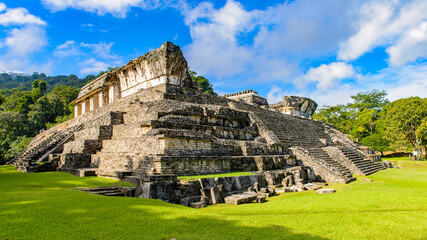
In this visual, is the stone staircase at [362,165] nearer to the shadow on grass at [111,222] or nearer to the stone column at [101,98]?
the shadow on grass at [111,222]

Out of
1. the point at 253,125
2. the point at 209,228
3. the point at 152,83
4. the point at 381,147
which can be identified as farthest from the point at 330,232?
the point at 381,147

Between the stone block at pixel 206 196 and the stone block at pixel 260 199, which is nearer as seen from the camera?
the stone block at pixel 206 196

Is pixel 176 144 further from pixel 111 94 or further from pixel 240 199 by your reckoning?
pixel 111 94

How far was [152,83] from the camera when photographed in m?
15.3

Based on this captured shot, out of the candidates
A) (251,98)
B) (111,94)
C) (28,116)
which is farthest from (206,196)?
(28,116)

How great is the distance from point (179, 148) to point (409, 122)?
27.5m

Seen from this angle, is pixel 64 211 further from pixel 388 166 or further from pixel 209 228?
pixel 388 166

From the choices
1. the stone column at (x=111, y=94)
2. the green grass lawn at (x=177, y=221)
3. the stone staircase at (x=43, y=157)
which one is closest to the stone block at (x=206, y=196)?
the green grass lawn at (x=177, y=221)

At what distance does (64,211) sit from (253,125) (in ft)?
36.1

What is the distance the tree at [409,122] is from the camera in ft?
82.8

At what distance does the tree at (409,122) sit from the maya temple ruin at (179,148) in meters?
12.7

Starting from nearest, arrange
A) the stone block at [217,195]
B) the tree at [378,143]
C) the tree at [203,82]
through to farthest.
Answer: the stone block at [217,195] < the tree at [378,143] < the tree at [203,82]

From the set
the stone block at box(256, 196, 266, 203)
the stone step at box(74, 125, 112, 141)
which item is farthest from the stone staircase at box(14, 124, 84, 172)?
the stone block at box(256, 196, 266, 203)

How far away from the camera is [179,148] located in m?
8.48
